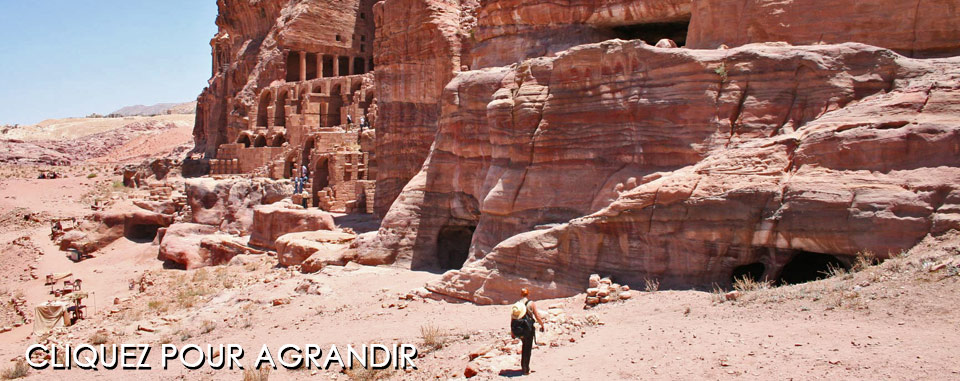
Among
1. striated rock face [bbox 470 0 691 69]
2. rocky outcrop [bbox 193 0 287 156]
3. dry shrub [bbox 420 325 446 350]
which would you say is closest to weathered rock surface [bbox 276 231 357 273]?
striated rock face [bbox 470 0 691 69]

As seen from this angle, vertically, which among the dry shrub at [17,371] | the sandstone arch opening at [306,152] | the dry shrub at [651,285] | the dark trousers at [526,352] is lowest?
the dry shrub at [17,371]

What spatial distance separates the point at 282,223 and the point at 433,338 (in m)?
12.8

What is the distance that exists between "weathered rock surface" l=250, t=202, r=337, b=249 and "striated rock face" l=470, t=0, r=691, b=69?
7034 mm

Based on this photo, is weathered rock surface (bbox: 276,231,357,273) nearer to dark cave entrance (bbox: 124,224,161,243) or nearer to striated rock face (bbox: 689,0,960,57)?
striated rock face (bbox: 689,0,960,57)

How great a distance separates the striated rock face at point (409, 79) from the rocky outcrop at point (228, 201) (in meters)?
5.45

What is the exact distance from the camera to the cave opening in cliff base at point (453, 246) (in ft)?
55.3

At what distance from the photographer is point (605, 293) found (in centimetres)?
1024

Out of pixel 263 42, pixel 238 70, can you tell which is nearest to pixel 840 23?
pixel 263 42

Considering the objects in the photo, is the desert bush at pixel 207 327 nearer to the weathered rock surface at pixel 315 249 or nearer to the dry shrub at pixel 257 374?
the dry shrub at pixel 257 374

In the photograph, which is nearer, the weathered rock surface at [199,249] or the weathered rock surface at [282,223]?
the weathered rock surface at [282,223]

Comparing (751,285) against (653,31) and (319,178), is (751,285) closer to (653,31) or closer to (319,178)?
(653,31)

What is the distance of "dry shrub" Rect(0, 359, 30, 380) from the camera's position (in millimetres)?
12273

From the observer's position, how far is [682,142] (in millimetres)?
11008

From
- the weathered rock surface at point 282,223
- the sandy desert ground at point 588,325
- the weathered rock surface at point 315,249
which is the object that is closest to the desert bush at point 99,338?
the sandy desert ground at point 588,325
